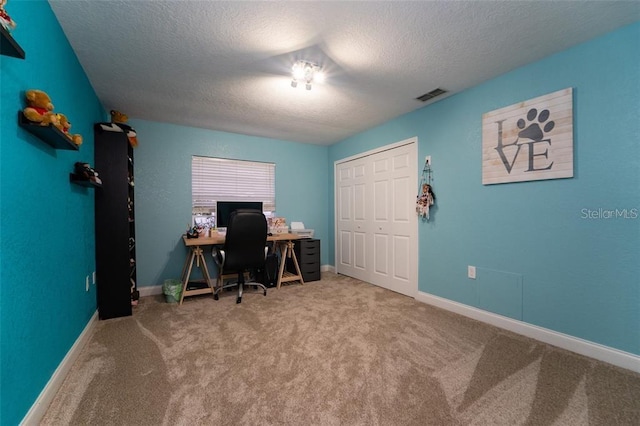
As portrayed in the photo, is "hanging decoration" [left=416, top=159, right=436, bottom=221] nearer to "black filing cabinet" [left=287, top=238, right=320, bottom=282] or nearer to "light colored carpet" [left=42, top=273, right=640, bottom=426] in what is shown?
"light colored carpet" [left=42, top=273, right=640, bottom=426]

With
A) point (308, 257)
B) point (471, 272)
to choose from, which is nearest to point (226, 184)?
point (308, 257)

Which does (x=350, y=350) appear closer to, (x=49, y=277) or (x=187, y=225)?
(x=49, y=277)

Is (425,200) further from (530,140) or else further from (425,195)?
(530,140)

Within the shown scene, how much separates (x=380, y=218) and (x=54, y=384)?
3.47 meters

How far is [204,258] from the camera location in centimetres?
374

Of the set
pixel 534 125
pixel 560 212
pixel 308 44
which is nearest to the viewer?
pixel 308 44

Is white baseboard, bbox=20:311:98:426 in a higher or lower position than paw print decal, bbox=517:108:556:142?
lower

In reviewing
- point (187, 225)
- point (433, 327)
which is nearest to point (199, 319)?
point (187, 225)

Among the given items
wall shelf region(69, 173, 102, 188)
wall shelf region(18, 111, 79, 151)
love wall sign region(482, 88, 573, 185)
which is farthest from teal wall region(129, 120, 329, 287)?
love wall sign region(482, 88, 573, 185)

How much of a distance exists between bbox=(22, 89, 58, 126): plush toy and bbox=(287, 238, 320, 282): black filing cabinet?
122 inches

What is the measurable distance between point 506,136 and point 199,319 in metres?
3.46

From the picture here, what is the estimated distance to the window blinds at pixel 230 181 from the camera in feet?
12.5

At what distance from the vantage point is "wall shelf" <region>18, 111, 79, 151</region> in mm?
1258

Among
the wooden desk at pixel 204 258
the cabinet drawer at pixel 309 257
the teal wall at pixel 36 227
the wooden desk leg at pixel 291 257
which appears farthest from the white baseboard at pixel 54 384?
the cabinet drawer at pixel 309 257
